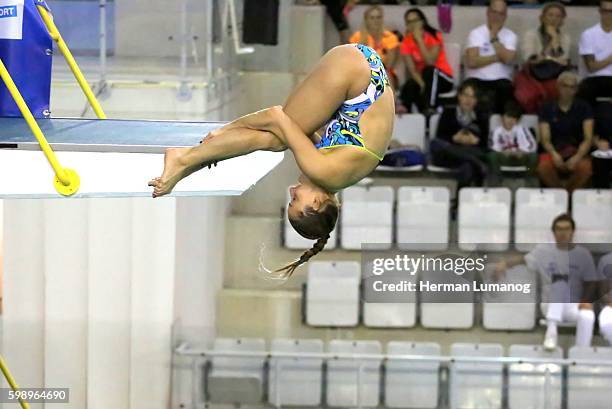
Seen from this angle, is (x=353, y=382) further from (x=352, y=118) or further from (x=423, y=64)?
(x=352, y=118)

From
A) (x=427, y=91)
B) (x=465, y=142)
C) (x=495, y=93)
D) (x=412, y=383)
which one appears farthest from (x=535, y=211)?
(x=412, y=383)

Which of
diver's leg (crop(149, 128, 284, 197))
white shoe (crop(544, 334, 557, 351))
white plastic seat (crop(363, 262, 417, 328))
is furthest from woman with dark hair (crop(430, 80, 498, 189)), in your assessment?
diver's leg (crop(149, 128, 284, 197))

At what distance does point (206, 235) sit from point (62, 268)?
87 centimetres

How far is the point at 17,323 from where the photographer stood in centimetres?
770

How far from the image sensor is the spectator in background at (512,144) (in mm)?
8062

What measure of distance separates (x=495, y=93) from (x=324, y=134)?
13.9 ft

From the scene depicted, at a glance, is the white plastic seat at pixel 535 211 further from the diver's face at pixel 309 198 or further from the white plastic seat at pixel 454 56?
the diver's face at pixel 309 198

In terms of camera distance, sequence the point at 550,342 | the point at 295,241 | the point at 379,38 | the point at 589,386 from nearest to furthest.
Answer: the point at 589,386, the point at 550,342, the point at 295,241, the point at 379,38

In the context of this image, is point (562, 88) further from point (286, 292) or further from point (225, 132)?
point (225, 132)

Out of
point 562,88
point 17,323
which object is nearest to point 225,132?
point 17,323

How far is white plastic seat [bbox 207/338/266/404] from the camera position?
23.7 feet

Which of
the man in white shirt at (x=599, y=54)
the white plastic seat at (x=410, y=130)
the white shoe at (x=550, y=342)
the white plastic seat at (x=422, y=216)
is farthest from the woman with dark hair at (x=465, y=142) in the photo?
the white shoe at (x=550, y=342)

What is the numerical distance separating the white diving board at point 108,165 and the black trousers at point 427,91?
12.5 ft

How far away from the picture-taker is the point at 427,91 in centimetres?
838
